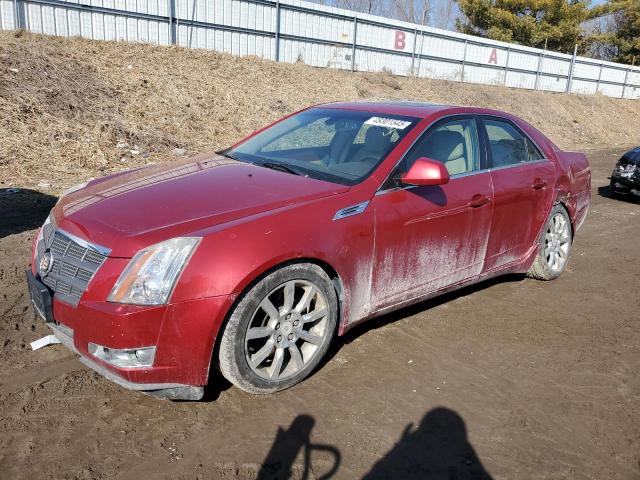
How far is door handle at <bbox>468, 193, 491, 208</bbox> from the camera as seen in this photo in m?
4.32

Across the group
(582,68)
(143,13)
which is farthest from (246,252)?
(582,68)

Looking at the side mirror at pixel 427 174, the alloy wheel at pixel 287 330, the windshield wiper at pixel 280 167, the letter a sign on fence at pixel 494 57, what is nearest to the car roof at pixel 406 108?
the side mirror at pixel 427 174

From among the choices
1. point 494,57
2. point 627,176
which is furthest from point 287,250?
point 494,57

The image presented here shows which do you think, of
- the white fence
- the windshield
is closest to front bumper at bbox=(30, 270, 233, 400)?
the windshield

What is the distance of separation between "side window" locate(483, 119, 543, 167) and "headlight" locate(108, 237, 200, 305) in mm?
2826

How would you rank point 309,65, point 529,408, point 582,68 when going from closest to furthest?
point 529,408 < point 309,65 < point 582,68

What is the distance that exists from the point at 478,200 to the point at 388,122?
896 millimetres

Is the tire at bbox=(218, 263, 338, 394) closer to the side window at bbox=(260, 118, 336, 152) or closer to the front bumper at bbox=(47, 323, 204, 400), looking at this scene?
the front bumper at bbox=(47, 323, 204, 400)

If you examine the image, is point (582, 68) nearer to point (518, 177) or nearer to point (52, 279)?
point (518, 177)

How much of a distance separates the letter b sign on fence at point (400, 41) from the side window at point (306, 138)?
63.1 ft

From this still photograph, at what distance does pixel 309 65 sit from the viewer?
782 inches

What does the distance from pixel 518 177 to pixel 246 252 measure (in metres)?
2.75

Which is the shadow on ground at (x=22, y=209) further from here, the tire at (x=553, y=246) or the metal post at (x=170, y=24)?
the metal post at (x=170, y=24)

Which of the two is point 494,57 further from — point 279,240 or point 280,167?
point 279,240
